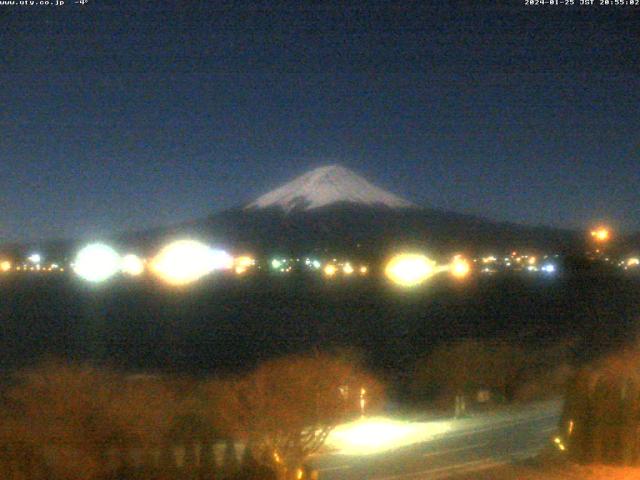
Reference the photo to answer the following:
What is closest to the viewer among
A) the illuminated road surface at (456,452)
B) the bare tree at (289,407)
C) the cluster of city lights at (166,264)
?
the bare tree at (289,407)

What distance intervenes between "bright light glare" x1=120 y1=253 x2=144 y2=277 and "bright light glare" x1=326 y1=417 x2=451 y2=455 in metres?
28.7

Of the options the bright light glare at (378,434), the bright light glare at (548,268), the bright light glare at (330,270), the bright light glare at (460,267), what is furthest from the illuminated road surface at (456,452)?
the bright light glare at (330,270)

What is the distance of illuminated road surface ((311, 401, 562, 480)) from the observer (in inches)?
363

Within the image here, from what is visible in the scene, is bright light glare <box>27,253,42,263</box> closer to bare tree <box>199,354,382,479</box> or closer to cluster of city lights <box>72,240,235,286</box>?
cluster of city lights <box>72,240,235,286</box>

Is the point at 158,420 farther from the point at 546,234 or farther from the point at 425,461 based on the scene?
the point at 546,234

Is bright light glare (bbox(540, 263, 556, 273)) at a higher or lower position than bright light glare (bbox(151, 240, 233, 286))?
lower

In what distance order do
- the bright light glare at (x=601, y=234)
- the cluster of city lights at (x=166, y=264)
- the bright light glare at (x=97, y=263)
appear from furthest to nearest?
the bright light glare at (x=97, y=263)
the cluster of city lights at (x=166, y=264)
the bright light glare at (x=601, y=234)

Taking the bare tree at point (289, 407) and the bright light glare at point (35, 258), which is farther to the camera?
the bright light glare at point (35, 258)

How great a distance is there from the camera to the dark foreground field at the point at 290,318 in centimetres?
1995

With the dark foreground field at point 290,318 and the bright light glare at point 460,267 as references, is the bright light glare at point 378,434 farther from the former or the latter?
the bright light glare at point 460,267

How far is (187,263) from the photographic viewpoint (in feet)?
142

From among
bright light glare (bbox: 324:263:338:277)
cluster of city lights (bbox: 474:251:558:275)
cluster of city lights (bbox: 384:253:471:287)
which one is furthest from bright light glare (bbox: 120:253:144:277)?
cluster of city lights (bbox: 474:251:558:275)

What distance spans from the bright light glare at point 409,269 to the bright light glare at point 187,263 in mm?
7653

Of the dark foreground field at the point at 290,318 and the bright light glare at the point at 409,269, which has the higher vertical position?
the bright light glare at the point at 409,269
